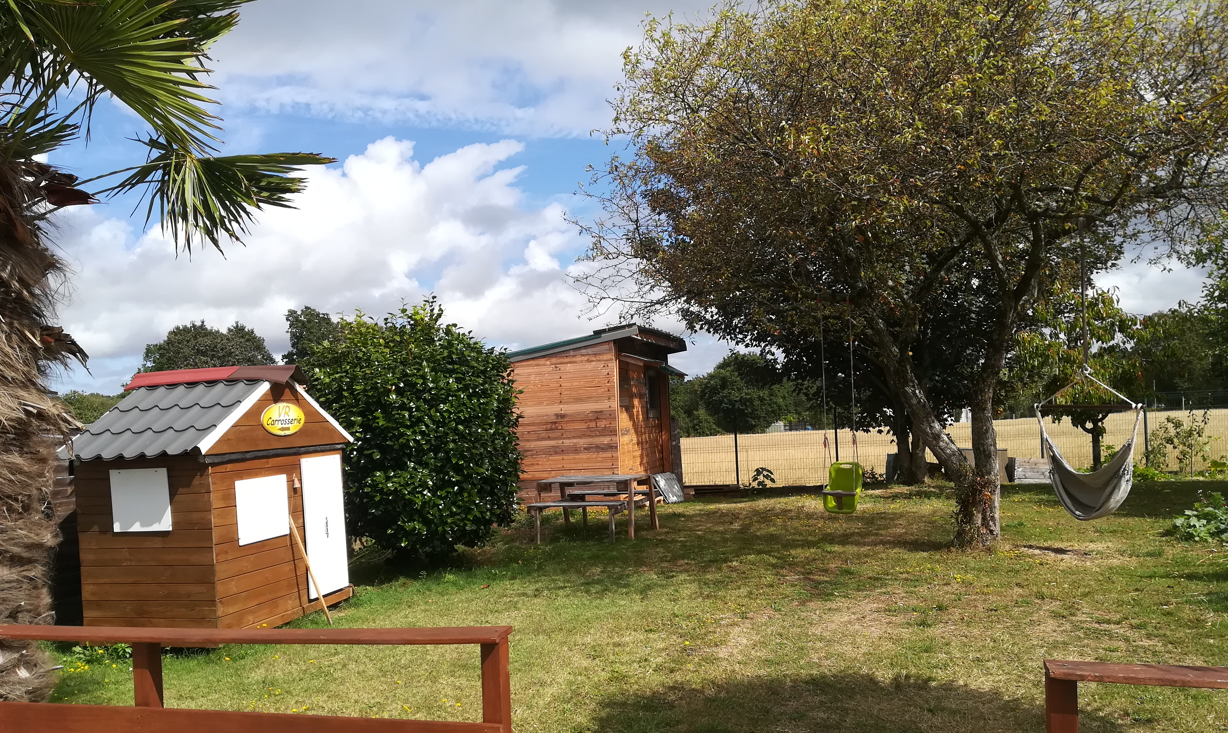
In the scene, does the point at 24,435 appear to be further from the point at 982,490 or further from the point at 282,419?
the point at 982,490

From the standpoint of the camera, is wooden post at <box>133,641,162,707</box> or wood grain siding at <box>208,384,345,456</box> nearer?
wooden post at <box>133,641,162,707</box>

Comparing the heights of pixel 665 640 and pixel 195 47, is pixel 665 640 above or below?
below

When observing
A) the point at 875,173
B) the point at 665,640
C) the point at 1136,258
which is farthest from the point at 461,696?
the point at 1136,258

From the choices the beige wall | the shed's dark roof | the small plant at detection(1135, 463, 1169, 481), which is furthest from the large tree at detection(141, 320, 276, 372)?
the small plant at detection(1135, 463, 1169, 481)

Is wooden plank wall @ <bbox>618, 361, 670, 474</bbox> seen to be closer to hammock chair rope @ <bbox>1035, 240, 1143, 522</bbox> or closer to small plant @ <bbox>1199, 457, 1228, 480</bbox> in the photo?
hammock chair rope @ <bbox>1035, 240, 1143, 522</bbox>

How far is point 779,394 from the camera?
1628 inches

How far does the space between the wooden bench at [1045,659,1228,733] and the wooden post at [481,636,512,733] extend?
1880 mm

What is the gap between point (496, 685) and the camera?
3.13 metres

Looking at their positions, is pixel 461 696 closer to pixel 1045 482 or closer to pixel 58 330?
pixel 58 330

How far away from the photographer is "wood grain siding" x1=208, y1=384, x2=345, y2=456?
7828 mm

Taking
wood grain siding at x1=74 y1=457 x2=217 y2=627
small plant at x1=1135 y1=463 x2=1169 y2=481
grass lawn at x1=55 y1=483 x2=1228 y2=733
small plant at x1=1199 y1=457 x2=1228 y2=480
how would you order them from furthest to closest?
1. small plant at x1=1135 y1=463 x2=1169 y2=481
2. small plant at x1=1199 y1=457 x2=1228 y2=480
3. wood grain siding at x1=74 y1=457 x2=217 y2=627
4. grass lawn at x1=55 y1=483 x2=1228 y2=733

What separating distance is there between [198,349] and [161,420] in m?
42.0

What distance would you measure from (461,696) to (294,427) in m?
3.94

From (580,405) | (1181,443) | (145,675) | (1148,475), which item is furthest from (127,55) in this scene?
(1181,443)
